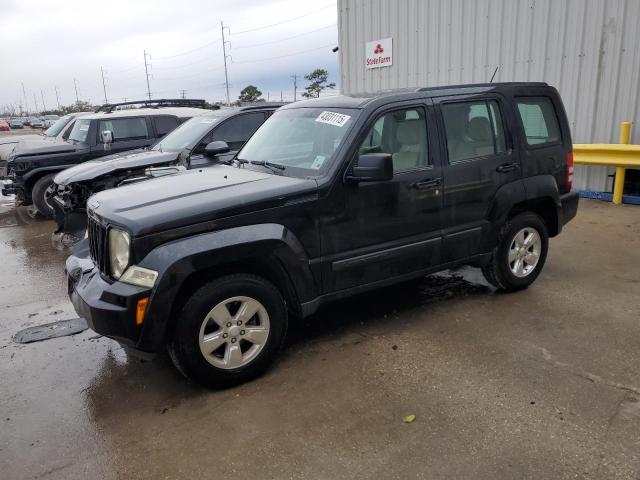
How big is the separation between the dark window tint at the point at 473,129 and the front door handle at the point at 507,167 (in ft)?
0.42

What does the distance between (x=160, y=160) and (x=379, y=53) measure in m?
6.63

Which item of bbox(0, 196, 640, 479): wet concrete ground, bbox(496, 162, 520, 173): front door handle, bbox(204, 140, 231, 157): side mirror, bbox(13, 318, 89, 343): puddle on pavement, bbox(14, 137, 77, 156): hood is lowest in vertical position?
bbox(13, 318, 89, 343): puddle on pavement

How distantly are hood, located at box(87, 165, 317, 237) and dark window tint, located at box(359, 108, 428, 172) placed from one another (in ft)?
2.19

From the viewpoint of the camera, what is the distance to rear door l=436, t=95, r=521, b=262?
13.8 ft

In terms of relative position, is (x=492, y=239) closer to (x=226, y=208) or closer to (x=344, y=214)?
(x=344, y=214)

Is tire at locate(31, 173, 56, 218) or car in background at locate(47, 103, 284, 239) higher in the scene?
car in background at locate(47, 103, 284, 239)

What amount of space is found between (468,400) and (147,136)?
821 cm

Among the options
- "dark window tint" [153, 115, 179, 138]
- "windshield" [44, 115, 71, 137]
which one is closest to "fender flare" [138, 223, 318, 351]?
"dark window tint" [153, 115, 179, 138]

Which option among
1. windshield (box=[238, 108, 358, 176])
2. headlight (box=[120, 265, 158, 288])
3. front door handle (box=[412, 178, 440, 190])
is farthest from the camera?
front door handle (box=[412, 178, 440, 190])

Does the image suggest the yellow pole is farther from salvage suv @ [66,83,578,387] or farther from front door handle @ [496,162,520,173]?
front door handle @ [496,162,520,173]

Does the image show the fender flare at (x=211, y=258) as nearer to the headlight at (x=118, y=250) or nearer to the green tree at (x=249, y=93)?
the headlight at (x=118, y=250)

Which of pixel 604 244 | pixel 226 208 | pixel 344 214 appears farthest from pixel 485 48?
pixel 226 208

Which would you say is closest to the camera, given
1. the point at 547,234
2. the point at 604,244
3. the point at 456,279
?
the point at 547,234

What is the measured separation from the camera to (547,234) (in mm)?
4984
